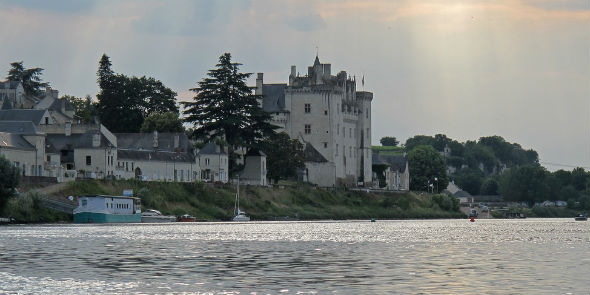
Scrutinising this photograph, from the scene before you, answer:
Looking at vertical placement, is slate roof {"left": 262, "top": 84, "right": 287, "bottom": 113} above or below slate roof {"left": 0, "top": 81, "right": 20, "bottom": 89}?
below

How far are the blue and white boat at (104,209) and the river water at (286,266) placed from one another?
3740cm

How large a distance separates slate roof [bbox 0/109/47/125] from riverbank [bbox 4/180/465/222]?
22804 millimetres

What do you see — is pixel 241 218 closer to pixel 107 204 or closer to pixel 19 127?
pixel 107 204

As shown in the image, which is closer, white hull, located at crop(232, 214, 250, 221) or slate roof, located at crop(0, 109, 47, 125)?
white hull, located at crop(232, 214, 250, 221)

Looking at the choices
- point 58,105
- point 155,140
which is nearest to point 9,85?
point 58,105

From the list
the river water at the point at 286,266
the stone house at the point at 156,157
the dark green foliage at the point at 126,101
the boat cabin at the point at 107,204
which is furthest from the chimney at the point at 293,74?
the river water at the point at 286,266

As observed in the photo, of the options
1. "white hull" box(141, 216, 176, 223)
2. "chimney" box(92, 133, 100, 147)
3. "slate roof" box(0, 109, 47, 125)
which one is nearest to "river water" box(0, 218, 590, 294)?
"white hull" box(141, 216, 176, 223)

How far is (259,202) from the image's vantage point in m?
154

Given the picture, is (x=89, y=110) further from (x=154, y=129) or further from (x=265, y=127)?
(x=265, y=127)

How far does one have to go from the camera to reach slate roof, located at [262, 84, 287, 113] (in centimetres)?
19375

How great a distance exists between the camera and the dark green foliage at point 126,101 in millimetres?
181125

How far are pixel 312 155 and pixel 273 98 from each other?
1306 centimetres

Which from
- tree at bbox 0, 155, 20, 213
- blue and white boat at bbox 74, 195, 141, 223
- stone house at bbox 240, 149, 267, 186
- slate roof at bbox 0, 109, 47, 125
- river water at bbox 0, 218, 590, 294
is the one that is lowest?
river water at bbox 0, 218, 590, 294

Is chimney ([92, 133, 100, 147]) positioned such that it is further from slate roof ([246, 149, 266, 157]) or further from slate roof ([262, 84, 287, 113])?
slate roof ([262, 84, 287, 113])
